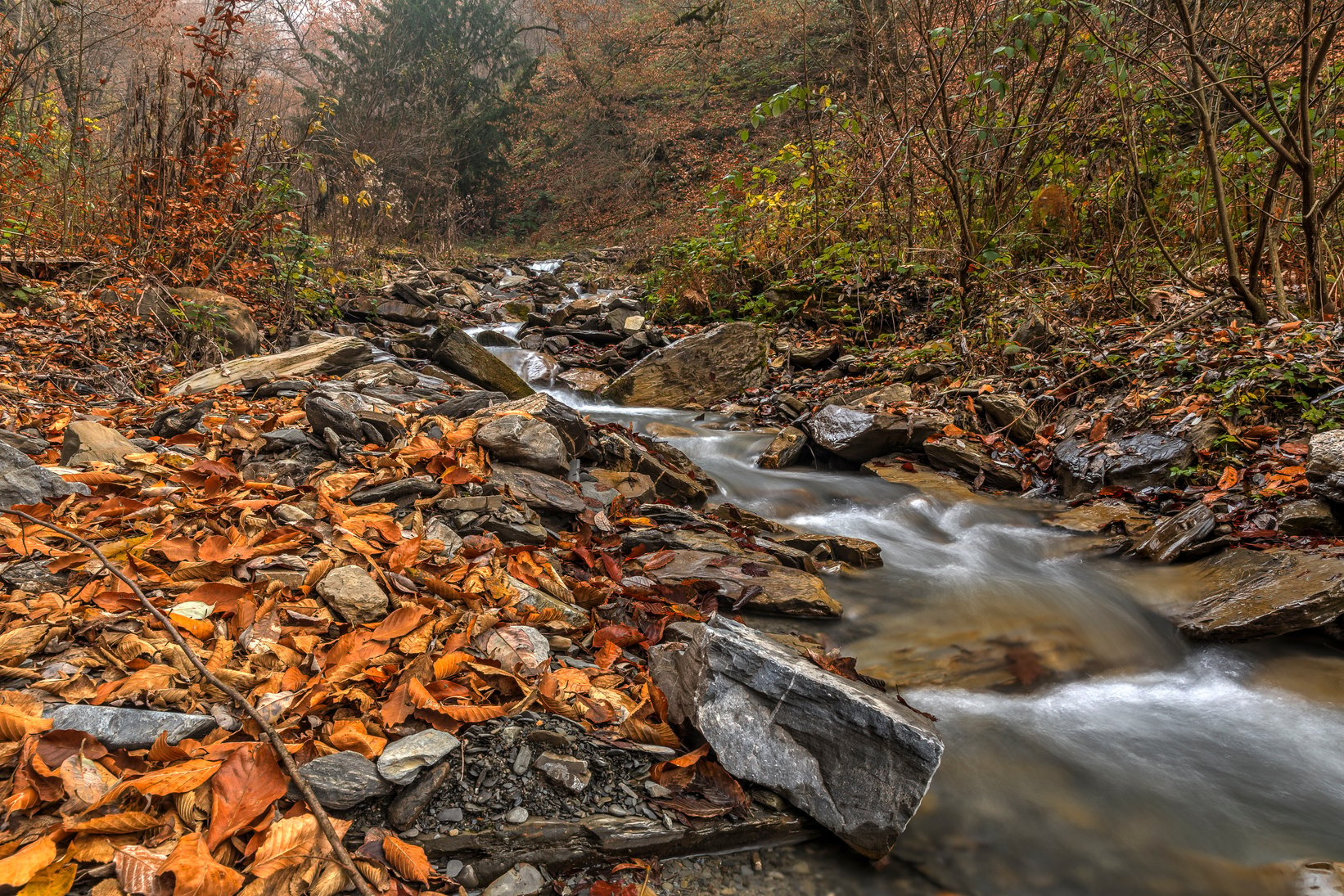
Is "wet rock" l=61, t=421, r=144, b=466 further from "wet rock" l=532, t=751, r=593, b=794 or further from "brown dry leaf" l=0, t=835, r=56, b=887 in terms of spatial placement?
"wet rock" l=532, t=751, r=593, b=794

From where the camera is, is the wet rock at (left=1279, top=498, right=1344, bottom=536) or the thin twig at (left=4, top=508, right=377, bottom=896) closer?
the thin twig at (left=4, top=508, right=377, bottom=896)

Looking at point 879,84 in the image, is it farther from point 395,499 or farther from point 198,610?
point 198,610

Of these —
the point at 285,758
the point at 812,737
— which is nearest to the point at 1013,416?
the point at 812,737

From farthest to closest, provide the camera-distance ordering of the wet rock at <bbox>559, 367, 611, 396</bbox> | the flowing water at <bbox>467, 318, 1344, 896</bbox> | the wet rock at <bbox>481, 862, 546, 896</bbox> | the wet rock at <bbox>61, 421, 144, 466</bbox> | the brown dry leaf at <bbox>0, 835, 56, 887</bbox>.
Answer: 1. the wet rock at <bbox>559, 367, 611, 396</bbox>
2. the wet rock at <bbox>61, 421, 144, 466</bbox>
3. the flowing water at <bbox>467, 318, 1344, 896</bbox>
4. the wet rock at <bbox>481, 862, 546, 896</bbox>
5. the brown dry leaf at <bbox>0, 835, 56, 887</bbox>

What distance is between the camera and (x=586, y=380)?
8281mm

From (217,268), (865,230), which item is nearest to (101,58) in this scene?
(217,268)

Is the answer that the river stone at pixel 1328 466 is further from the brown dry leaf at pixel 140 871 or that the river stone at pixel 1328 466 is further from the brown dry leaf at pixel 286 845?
the brown dry leaf at pixel 140 871

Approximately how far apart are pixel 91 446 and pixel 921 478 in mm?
4996

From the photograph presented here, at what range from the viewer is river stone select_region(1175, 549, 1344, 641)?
9.67 feet

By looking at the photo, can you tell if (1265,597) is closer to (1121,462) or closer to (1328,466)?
(1328,466)

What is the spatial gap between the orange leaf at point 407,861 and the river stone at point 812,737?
0.76m

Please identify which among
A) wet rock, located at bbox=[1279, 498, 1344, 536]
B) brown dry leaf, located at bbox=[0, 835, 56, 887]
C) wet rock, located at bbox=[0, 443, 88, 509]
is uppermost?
wet rock, located at bbox=[1279, 498, 1344, 536]

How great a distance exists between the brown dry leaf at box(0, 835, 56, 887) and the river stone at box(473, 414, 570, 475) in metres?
2.37

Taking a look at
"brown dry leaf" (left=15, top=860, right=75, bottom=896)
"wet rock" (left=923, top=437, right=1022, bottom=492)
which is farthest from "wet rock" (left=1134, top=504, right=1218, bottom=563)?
"brown dry leaf" (left=15, top=860, right=75, bottom=896)
